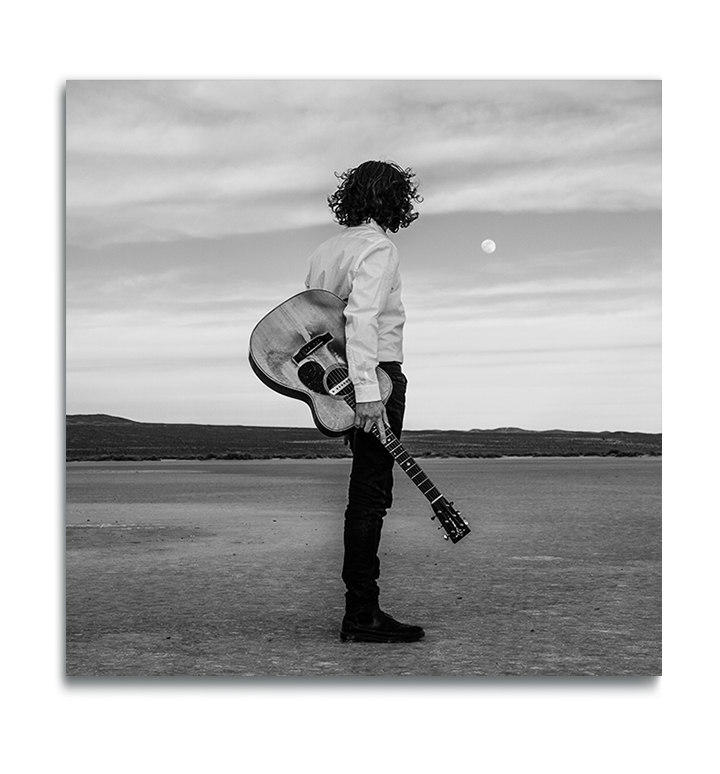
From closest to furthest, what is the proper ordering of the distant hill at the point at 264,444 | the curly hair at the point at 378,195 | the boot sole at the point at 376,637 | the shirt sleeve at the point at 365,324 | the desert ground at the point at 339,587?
the desert ground at the point at 339,587 → the shirt sleeve at the point at 365,324 → the boot sole at the point at 376,637 → the curly hair at the point at 378,195 → the distant hill at the point at 264,444

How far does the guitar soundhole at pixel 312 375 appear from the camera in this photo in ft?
13.9

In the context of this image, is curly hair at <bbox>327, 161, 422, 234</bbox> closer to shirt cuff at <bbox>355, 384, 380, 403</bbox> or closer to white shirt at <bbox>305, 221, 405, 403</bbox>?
white shirt at <bbox>305, 221, 405, 403</bbox>

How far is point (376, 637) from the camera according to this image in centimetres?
414

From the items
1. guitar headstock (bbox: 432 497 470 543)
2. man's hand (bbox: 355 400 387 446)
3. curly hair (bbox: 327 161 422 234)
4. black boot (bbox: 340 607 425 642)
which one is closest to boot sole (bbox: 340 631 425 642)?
black boot (bbox: 340 607 425 642)

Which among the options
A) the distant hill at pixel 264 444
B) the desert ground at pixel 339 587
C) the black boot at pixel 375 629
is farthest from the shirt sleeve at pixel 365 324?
the distant hill at pixel 264 444

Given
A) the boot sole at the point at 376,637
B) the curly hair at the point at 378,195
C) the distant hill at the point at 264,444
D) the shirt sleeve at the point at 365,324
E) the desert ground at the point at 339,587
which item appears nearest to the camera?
the desert ground at the point at 339,587

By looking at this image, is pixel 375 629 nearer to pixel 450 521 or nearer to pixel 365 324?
pixel 450 521

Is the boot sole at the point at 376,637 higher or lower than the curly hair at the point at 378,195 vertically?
lower

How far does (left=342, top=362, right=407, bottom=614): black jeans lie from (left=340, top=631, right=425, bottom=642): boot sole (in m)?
0.09

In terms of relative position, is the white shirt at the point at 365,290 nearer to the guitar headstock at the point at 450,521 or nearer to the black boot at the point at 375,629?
the guitar headstock at the point at 450,521

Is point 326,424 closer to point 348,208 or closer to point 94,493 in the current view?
point 348,208

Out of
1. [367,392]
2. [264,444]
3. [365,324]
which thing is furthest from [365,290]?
[264,444]

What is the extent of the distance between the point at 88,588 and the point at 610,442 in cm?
2289

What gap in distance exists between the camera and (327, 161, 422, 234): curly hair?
4297mm
